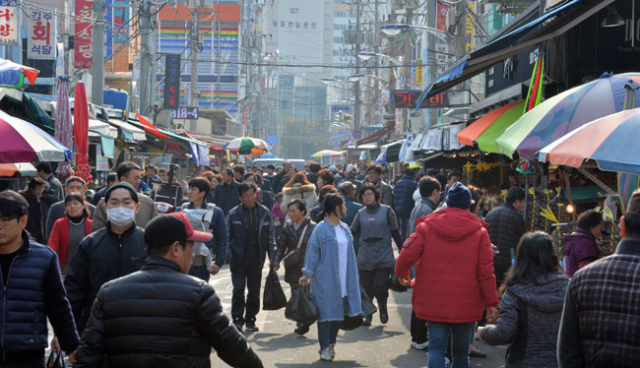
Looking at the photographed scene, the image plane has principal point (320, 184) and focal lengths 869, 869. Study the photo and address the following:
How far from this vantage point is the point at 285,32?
184 m

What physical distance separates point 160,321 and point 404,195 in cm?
1345

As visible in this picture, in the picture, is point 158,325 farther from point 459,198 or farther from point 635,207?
point 459,198

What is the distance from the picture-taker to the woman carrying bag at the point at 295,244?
10.7 m

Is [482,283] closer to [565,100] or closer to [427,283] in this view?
[427,283]

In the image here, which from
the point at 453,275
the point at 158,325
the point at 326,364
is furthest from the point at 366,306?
the point at 158,325

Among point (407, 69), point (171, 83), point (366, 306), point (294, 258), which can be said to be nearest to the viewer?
point (366, 306)

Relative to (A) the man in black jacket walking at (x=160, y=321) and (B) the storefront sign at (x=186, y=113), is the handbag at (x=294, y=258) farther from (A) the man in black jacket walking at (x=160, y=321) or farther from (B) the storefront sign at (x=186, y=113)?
(B) the storefront sign at (x=186, y=113)

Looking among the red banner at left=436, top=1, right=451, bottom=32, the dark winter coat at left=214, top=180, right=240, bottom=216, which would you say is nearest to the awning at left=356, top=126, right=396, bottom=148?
the red banner at left=436, top=1, right=451, bottom=32

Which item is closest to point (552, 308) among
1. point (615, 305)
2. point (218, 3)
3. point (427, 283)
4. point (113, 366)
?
point (615, 305)

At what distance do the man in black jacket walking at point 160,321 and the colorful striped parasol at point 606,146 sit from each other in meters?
3.05

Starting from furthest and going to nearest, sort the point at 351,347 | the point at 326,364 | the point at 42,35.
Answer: the point at 42,35 < the point at 351,347 < the point at 326,364

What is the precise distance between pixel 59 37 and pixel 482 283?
85.3ft

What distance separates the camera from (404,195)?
17.3 metres

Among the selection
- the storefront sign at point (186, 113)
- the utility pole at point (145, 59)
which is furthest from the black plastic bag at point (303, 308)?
the storefront sign at point (186, 113)
